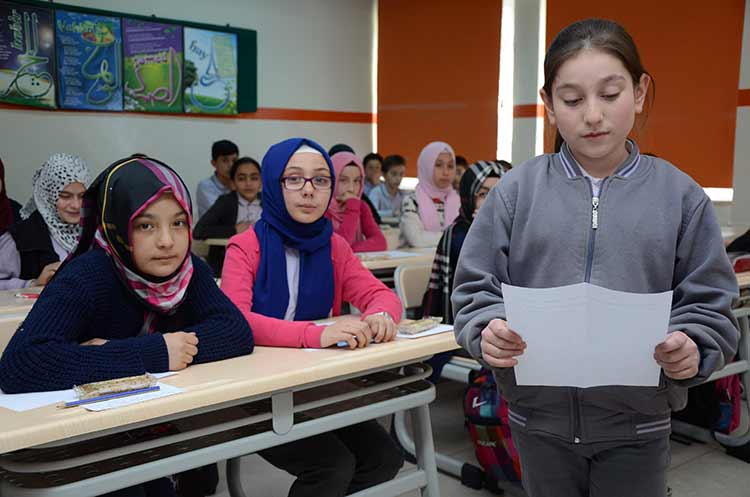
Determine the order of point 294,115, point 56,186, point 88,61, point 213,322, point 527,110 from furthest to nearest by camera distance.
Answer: point 294,115 → point 527,110 → point 88,61 → point 56,186 → point 213,322

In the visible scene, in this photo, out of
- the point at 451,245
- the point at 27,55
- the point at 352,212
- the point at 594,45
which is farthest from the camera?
the point at 27,55

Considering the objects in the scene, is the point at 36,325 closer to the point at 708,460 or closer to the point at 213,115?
the point at 708,460

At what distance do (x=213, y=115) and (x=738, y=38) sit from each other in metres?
4.86

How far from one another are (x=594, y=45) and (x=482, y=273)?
0.40 metres

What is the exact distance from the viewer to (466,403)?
269 cm

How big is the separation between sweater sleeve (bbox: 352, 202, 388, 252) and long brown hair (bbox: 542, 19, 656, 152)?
339 cm

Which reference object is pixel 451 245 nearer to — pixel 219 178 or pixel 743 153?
pixel 743 153

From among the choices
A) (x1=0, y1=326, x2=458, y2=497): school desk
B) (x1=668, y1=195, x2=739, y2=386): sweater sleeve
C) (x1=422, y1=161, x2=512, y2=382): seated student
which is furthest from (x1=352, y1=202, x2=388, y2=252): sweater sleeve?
(x1=668, y1=195, x2=739, y2=386): sweater sleeve

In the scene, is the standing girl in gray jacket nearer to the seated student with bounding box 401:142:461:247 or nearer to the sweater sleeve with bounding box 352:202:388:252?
the sweater sleeve with bounding box 352:202:388:252

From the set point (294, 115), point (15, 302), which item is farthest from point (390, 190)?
point (15, 302)

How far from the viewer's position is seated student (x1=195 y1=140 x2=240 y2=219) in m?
6.61

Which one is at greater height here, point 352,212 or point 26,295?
point 352,212

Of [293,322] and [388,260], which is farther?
[388,260]

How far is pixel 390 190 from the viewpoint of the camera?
7953mm
